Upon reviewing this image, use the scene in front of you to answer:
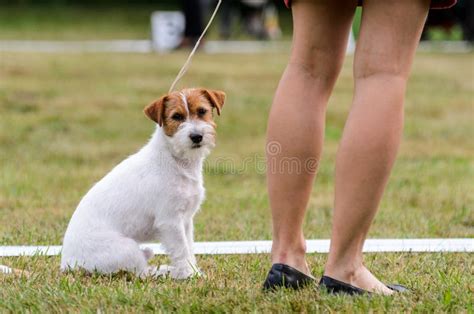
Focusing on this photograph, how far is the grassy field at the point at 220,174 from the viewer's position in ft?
12.2

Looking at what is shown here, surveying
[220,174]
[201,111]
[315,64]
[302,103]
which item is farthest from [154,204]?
[220,174]

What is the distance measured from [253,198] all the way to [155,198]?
2.89 metres

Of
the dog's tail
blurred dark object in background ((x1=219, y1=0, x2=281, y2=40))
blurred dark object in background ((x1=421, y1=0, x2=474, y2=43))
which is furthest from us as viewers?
blurred dark object in background ((x1=219, y1=0, x2=281, y2=40))

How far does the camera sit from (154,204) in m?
4.36

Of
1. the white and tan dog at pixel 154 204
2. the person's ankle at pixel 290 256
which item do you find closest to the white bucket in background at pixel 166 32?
the white and tan dog at pixel 154 204

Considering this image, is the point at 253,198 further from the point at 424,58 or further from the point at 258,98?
the point at 424,58

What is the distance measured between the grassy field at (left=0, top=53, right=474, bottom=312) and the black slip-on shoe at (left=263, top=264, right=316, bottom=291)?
0.06 metres

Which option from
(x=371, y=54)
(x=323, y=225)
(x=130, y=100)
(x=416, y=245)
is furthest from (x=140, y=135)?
(x=371, y=54)

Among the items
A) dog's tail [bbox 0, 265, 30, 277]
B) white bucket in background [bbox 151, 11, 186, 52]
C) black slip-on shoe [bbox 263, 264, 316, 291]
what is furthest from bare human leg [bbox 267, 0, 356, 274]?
white bucket in background [bbox 151, 11, 186, 52]

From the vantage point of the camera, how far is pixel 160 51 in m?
17.7

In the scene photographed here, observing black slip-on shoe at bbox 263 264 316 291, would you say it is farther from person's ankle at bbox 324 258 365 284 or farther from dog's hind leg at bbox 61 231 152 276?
dog's hind leg at bbox 61 231 152 276

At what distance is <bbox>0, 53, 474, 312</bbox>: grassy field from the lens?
372 centimetres

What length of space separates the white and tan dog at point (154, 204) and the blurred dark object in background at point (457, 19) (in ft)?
56.1

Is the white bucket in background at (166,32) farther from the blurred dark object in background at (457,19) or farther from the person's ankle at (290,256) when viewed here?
the person's ankle at (290,256)
